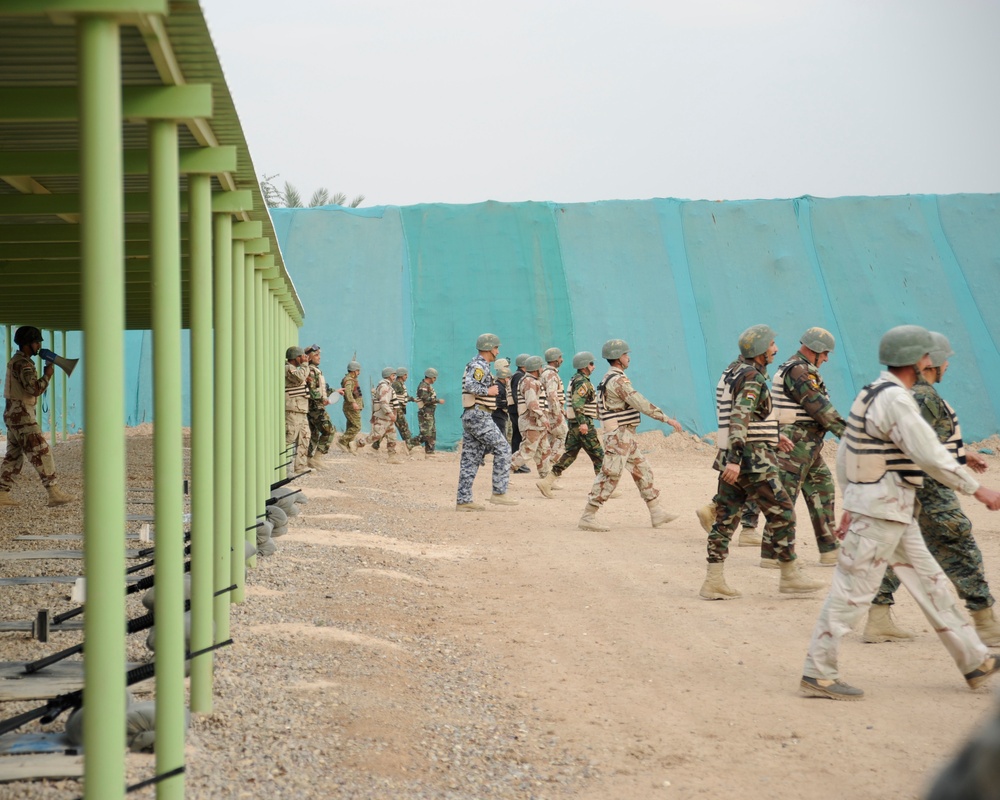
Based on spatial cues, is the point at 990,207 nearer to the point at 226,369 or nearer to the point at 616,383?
the point at 616,383

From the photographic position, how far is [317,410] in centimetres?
1873

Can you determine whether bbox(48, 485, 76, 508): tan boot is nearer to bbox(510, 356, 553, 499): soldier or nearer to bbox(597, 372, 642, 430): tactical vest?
bbox(597, 372, 642, 430): tactical vest

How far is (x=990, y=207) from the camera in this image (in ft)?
93.1

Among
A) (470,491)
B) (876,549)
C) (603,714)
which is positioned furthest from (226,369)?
(470,491)

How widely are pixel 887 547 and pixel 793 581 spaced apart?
2.76m

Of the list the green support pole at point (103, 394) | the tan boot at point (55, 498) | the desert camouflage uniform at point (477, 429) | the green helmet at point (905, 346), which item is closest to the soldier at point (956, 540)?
the green helmet at point (905, 346)

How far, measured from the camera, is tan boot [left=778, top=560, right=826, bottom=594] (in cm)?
809

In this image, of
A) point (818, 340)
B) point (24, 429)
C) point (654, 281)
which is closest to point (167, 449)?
point (818, 340)

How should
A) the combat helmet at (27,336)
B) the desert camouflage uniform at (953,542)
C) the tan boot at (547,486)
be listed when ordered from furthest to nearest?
the tan boot at (547,486)
the combat helmet at (27,336)
the desert camouflage uniform at (953,542)

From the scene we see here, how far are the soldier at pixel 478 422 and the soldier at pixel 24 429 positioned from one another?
182 inches

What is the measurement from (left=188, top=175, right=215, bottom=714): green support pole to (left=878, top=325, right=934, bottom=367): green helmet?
323 cm

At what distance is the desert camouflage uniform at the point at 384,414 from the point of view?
23094 mm

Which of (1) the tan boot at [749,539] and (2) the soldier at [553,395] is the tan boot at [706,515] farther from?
(2) the soldier at [553,395]

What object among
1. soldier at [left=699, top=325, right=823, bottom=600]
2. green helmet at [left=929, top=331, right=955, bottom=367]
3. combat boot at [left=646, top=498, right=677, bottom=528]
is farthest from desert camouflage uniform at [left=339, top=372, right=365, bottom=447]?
green helmet at [left=929, top=331, right=955, bottom=367]
